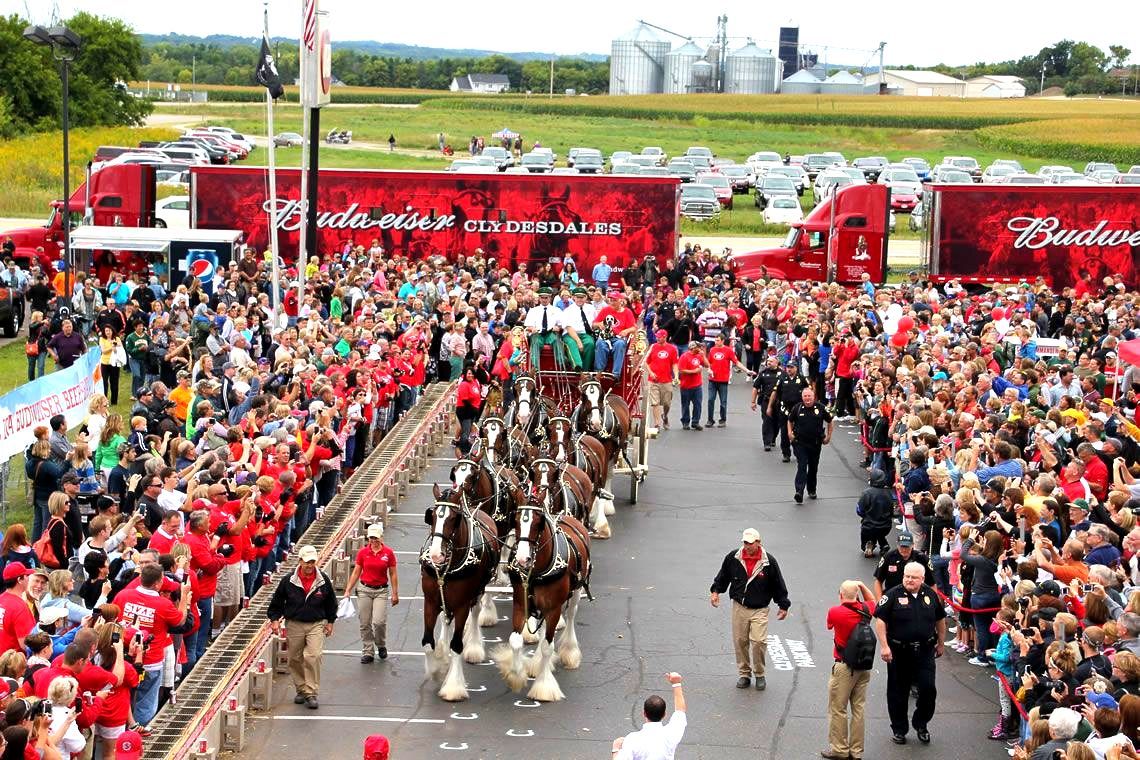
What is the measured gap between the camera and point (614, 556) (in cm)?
1847

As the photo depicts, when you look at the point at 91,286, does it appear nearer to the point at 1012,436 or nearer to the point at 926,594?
the point at 1012,436

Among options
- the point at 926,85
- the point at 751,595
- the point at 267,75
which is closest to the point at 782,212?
the point at 267,75

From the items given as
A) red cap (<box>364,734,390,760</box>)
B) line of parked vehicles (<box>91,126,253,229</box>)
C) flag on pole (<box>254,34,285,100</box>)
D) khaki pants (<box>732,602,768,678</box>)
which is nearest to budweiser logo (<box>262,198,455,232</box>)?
line of parked vehicles (<box>91,126,253,229</box>)

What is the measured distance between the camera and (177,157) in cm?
5706

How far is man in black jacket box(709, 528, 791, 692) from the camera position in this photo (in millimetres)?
13984

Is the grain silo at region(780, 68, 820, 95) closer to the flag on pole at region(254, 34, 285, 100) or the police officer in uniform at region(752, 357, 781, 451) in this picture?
the flag on pole at region(254, 34, 285, 100)

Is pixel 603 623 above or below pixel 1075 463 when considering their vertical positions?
below

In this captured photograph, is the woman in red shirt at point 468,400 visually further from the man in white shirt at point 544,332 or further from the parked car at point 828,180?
the parked car at point 828,180

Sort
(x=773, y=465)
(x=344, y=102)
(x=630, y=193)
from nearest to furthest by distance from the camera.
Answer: (x=773, y=465) < (x=630, y=193) < (x=344, y=102)

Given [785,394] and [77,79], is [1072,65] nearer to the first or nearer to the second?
[77,79]

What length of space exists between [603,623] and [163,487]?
14.8ft

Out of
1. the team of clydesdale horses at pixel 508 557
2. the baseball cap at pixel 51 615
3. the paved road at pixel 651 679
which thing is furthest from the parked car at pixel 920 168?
the baseball cap at pixel 51 615

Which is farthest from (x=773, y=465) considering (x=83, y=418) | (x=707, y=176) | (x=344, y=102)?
(x=344, y=102)

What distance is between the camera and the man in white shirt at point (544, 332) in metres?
19.8
